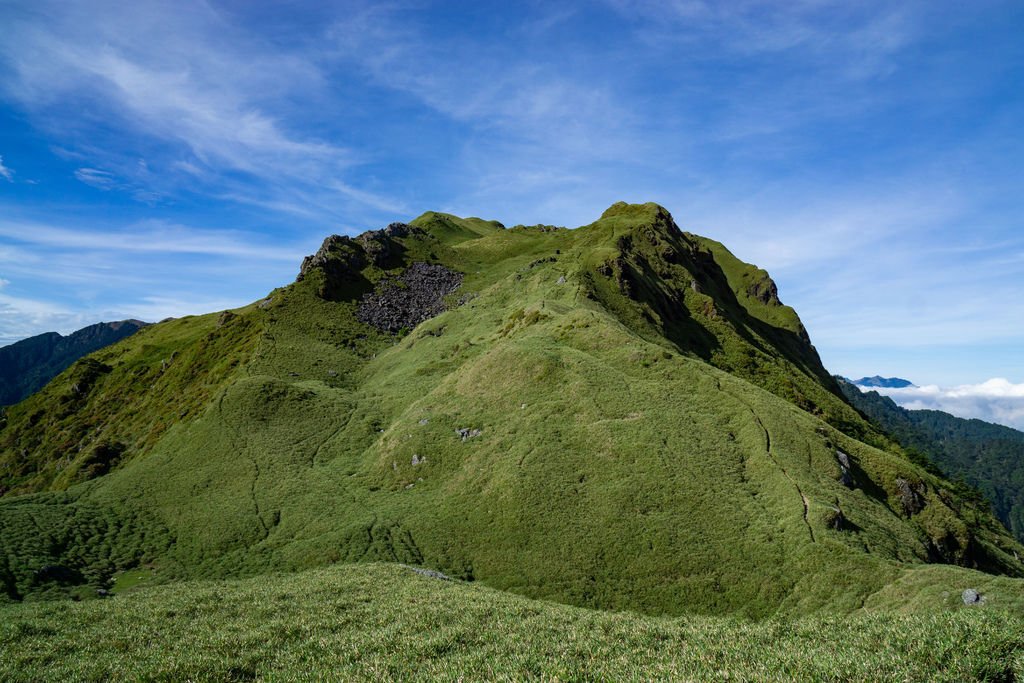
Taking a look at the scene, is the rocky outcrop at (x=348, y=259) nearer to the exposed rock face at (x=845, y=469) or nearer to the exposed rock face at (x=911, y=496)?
the exposed rock face at (x=845, y=469)

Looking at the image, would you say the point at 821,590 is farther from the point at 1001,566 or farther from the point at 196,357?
the point at 196,357

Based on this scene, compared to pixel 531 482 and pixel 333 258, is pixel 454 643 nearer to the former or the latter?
pixel 531 482

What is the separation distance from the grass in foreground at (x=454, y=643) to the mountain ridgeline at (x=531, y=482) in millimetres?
14749

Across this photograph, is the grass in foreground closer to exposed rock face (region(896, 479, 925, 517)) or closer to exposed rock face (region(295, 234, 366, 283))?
exposed rock face (region(896, 479, 925, 517))

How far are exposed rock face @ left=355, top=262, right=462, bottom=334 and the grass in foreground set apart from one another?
4255 inches

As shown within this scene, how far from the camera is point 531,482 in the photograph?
5350 cm

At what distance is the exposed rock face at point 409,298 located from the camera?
13800 centimetres

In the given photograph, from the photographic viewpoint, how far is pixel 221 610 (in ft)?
100.0

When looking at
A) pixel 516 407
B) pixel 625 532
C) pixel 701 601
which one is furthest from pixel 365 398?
pixel 701 601

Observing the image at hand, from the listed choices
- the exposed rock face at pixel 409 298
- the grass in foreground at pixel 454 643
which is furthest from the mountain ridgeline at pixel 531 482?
the exposed rock face at pixel 409 298

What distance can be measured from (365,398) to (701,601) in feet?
222

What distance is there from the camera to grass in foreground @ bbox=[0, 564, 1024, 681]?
15.8 m

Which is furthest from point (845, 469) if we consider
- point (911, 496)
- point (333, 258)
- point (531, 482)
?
point (333, 258)

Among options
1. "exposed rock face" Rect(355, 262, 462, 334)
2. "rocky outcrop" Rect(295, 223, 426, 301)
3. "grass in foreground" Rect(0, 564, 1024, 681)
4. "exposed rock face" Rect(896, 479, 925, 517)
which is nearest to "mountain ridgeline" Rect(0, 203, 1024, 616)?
"exposed rock face" Rect(896, 479, 925, 517)
